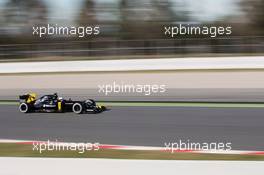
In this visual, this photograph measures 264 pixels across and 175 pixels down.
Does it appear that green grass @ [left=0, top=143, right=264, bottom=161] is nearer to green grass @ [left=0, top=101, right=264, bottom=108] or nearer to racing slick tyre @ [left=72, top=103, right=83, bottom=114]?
racing slick tyre @ [left=72, top=103, right=83, bottom=114]

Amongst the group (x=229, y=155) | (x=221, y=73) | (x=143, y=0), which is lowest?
(x=229, y=155)

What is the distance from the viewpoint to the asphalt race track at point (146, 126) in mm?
9098

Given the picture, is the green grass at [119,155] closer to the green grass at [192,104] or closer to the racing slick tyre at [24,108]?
the racing slick tyre at [24,108]

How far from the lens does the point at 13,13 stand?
26391 mm

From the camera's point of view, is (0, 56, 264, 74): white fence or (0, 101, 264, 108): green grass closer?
(0, 101, 264, 108): green grass

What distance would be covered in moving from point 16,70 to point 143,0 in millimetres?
9401

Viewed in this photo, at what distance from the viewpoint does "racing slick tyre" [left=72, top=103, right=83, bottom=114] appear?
11789 millimetres

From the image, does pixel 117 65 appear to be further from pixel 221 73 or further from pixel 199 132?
pixel 199 132

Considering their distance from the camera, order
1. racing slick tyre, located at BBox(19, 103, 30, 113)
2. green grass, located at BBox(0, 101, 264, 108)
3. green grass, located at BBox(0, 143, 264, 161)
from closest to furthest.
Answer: green grass, located at BBox(0, 143, 264, 161) < racing slick tyre, located at BBox(19, 103, 30, 113) < green grass, located at BBox(0, 101, 264, 108)

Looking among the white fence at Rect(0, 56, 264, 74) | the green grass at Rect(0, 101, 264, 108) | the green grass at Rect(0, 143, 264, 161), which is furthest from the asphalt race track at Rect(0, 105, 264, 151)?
the white fence at Rect(0, 56, 264, 74)

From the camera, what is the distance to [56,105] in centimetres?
1206

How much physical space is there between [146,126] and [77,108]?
2.07 metres

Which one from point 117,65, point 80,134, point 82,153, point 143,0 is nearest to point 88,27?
point 143,0

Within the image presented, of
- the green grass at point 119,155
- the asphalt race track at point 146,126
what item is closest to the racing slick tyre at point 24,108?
the asphalt race track at point 146,126
